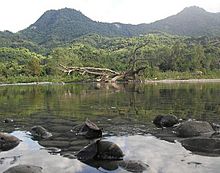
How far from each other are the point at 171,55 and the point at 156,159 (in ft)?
322

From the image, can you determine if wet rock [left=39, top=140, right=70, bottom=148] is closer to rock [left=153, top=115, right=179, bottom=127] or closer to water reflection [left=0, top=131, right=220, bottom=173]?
water reflection [left=0, top=131, right=220, bottom=173]

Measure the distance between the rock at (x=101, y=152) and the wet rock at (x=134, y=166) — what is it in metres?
Answer: 0.56

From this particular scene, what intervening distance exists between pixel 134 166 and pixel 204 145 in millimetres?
2961

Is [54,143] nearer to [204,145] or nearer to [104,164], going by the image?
[104,164]

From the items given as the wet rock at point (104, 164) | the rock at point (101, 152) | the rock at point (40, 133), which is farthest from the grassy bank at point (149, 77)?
the wet rock at point (104, 164)

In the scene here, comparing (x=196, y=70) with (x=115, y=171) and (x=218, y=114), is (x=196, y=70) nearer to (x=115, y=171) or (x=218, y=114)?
(x=218, y=114)

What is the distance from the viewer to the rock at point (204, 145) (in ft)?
35.7

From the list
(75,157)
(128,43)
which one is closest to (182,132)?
(75,157)

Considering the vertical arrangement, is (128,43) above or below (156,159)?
above

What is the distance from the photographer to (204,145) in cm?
1130

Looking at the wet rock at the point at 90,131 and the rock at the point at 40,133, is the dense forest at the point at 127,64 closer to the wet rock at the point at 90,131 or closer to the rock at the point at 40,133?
the rock at the point at 40,133

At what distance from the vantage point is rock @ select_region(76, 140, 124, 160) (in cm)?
1027

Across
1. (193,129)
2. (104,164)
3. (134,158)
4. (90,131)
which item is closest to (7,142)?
(90,131)

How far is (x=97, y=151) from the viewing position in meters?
10.4
